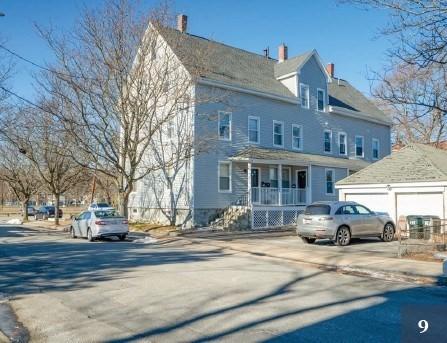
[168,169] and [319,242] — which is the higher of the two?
[168,169]

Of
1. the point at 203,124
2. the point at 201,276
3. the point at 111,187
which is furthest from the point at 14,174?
the point at 201,276

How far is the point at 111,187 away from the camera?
5428 centimetres

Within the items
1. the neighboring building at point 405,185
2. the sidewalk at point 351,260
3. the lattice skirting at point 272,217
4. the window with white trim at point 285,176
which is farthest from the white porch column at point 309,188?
the sidewalk at point 351,260

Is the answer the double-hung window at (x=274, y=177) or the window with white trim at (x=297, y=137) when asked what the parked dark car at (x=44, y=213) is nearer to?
the double-hung window at (x=274, y=177)

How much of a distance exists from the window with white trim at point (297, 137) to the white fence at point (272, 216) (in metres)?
5.24

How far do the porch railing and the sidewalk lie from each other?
26.3ft

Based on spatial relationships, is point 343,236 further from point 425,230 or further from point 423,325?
point 423,325

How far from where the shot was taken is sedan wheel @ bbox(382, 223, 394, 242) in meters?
19.9

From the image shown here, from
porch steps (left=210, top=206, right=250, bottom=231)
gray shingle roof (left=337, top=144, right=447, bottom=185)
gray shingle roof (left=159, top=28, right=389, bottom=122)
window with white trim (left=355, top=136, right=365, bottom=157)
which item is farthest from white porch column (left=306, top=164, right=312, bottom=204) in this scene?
window with white trim (left=355, top=136, right=365, bottom=157)

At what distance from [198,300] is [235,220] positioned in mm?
18480

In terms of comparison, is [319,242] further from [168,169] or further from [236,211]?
[168,169]

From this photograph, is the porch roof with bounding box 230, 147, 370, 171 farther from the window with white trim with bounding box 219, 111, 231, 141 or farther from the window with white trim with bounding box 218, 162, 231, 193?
the window with white trim with bounding box 219, 111, 231, 141

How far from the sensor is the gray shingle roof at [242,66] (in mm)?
25016

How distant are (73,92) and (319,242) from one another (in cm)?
1434
